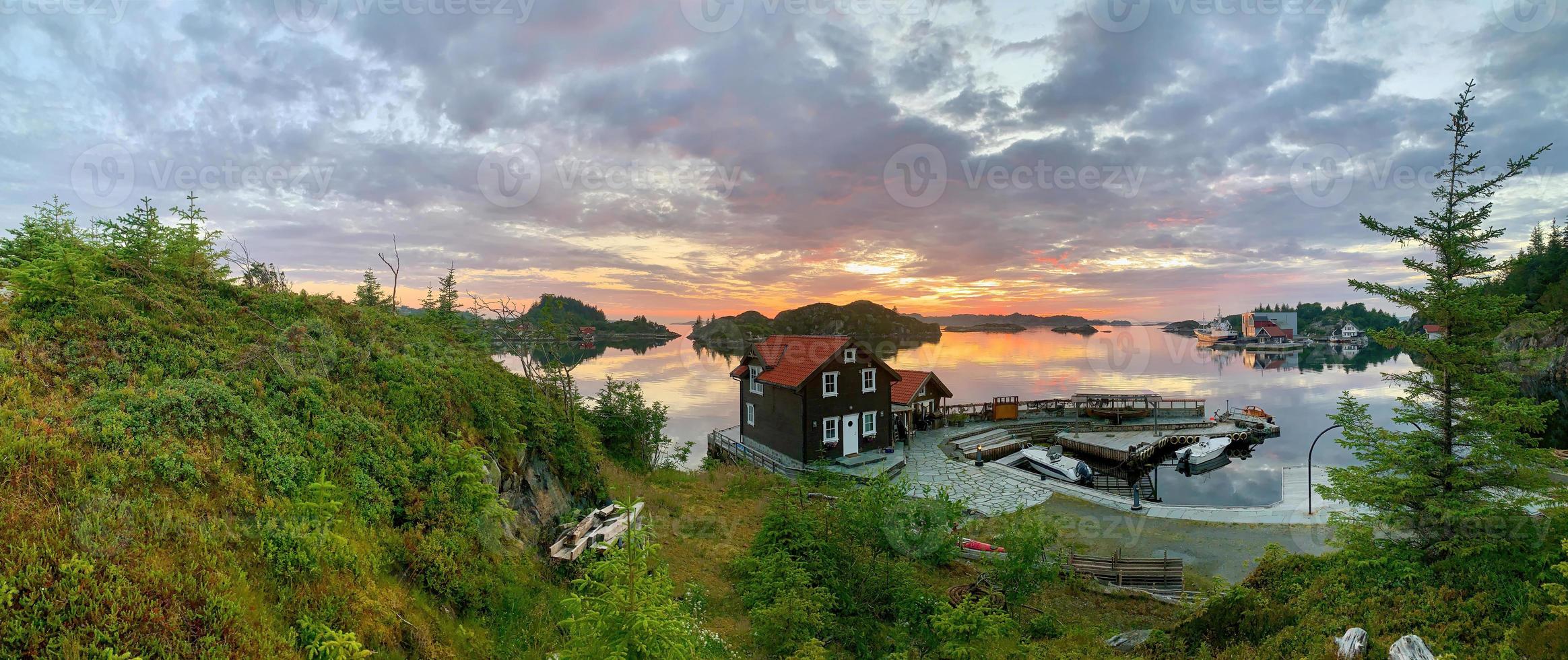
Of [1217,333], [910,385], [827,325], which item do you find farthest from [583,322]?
[1217,333]

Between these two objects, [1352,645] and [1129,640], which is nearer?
[1352,645]

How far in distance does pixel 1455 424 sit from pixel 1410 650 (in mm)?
4389

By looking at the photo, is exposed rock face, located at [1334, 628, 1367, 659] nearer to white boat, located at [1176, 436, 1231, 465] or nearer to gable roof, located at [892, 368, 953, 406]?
gable roof, located at [892, 368, 953, 406]

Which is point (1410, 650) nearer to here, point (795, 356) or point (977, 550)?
point (977, 550)

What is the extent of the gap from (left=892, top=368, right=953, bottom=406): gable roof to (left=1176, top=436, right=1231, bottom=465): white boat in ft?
40.9

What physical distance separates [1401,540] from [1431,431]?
64.1 inches

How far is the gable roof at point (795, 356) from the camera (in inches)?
925

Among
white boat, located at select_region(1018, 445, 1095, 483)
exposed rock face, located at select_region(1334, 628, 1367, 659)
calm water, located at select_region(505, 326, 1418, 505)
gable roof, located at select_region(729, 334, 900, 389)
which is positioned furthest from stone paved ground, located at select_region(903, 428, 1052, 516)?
exposed rock face, located at select_region(1334, 628, 1367, 659)

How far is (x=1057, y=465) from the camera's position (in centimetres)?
2686

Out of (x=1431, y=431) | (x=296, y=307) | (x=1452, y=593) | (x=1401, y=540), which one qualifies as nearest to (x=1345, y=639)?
(x=1452, y=593)

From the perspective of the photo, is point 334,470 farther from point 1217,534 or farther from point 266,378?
point 1217,534

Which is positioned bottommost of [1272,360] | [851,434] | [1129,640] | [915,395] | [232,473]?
[1129,640]

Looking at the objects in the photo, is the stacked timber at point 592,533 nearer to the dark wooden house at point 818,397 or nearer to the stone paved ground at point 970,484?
the stone paved ground at point 970,484

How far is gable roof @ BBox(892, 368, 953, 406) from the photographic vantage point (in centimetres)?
2844
